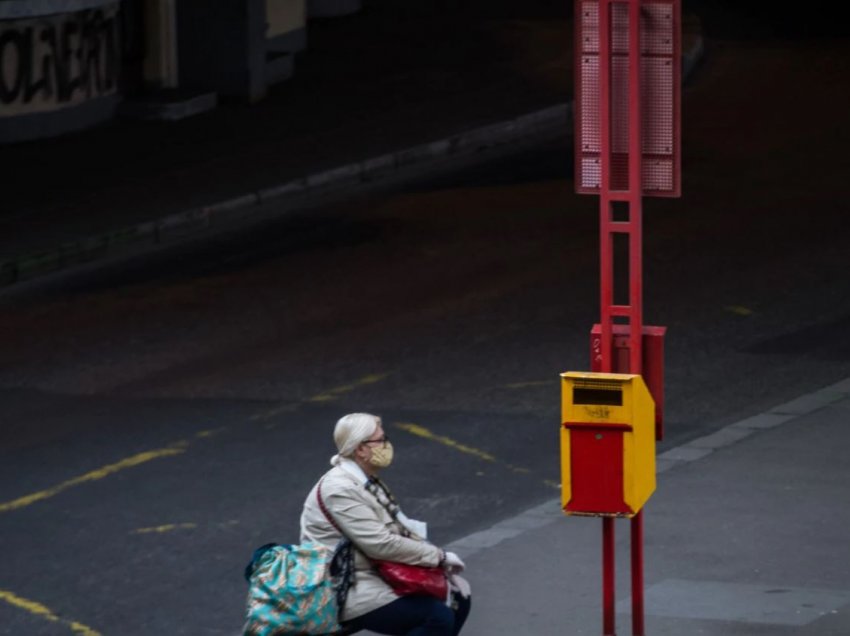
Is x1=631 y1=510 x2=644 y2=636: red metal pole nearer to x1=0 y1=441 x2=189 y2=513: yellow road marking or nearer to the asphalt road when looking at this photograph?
the asphalt road

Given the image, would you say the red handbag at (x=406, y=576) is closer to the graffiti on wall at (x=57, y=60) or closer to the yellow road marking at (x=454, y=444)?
the yellow road marking at (x=454, y=444)

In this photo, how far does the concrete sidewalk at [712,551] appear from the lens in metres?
9.73

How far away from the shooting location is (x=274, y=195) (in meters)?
21.1

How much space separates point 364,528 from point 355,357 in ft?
21.3

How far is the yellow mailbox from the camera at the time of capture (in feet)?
28.4

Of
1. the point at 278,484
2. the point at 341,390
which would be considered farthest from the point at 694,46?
the point at 278,484

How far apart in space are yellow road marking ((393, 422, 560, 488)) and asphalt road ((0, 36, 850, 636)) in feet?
0.06

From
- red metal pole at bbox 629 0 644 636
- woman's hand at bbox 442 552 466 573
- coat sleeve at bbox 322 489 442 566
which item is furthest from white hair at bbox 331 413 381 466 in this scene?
red metal pole at bbox 629 0 644 636

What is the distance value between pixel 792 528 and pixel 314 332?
5.47 m

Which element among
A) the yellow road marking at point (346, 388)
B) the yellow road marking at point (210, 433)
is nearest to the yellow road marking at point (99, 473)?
the yellow road marking at point (210, 433)

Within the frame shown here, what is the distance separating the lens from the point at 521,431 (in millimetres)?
13242

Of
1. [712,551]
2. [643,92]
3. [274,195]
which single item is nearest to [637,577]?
[712,551]

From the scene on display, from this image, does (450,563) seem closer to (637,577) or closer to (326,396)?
(637,577)

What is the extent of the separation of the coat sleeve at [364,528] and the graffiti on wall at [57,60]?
15.7 metres
